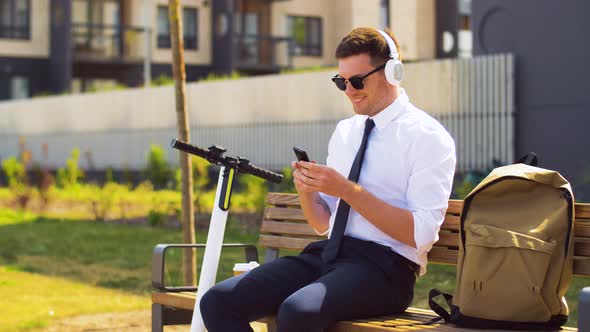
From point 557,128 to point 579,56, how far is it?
102cm

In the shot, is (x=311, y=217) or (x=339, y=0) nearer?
(x=311, y=217)

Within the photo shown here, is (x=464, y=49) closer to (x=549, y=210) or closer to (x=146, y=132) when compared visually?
(x=146, y=132)

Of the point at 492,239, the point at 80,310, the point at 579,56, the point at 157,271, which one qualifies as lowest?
the point at 80,310

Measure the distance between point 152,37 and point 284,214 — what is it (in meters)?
37.5

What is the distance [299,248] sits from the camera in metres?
5.90

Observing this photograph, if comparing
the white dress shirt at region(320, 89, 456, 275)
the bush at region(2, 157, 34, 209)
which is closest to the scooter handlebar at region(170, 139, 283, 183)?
the white dress shirt at region(320, 89, 456, 275)

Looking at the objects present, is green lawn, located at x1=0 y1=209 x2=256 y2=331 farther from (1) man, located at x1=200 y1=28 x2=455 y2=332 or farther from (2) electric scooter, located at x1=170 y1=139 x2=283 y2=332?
(1) man, located at x1=200 y1=28 x2=455 y2=332

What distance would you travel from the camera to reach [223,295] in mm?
4578

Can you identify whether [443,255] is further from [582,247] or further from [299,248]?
[299,248]

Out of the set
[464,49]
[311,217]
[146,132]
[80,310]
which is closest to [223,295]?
[311,217]

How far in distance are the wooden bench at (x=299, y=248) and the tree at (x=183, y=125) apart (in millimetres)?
1933

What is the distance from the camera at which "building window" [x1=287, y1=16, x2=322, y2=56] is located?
44.8m

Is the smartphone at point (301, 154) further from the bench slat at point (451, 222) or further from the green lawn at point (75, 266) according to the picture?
the green lawn at point (75, 266)

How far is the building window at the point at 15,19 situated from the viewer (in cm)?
4131
